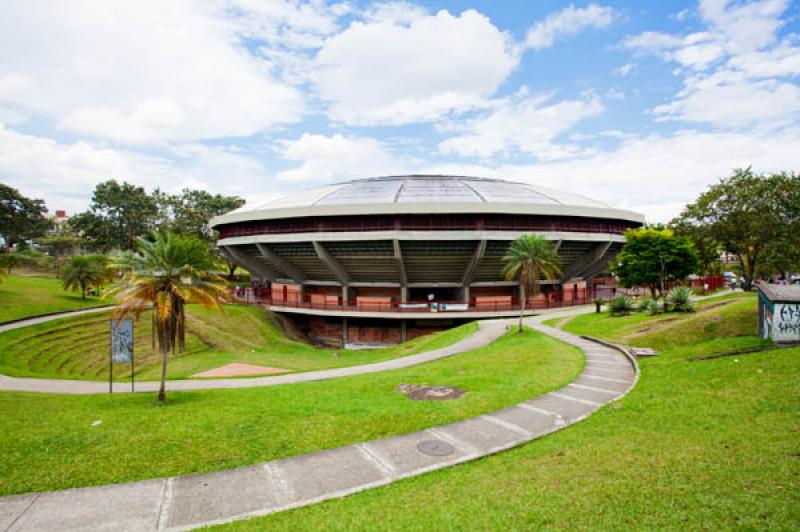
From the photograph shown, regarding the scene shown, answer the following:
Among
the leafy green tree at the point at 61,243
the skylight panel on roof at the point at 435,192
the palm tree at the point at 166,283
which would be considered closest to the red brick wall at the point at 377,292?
the skylight panel on roof at the point at 435,192

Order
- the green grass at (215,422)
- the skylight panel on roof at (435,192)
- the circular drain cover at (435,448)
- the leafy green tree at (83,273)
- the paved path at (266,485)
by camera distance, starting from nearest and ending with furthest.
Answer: the paved path at (266,485), the green grass at (215,422), the circular drain cover at (435,448), the leafy green tree at (83,273), the skylight panel on roof at (435,192)

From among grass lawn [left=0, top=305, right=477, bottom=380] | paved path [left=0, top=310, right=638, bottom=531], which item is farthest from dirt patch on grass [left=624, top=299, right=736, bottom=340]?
paved path [left=0, top=310, right=638, bottom=531]

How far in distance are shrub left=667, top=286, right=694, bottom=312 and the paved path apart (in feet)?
60.5

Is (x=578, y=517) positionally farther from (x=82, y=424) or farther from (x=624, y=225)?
(x=624, y=225)

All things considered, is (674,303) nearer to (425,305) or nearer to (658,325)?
(658,325)

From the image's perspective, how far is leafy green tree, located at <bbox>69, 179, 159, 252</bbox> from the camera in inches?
2515

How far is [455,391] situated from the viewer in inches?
505

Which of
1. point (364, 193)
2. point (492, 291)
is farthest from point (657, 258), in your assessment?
point (364, 193)

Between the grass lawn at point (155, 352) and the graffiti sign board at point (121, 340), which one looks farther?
the grass lawn at point (155, 352)

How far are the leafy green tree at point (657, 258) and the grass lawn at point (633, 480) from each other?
23277mm

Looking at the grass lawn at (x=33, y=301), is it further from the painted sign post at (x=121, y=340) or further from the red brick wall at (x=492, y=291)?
the red brick wall at (x=492, y=291)

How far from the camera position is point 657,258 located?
Answer: 31562 millimetres

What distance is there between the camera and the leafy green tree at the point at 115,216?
2515 inches

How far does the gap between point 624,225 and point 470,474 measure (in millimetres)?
42689
